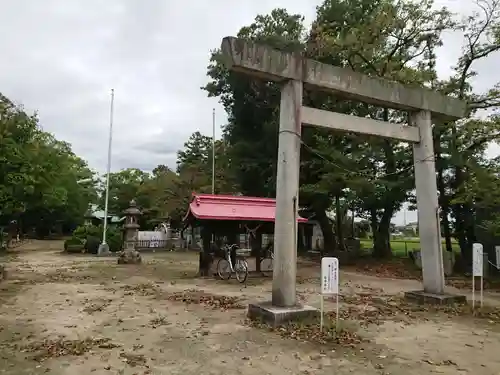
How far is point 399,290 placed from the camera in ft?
39.3

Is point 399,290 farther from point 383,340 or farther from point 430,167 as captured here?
point 383,340

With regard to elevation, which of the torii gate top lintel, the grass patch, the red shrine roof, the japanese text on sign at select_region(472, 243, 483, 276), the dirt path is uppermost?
the torii gate top lintel

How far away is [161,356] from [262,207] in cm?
1054

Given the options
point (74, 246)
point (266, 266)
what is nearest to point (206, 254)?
point (266, 266)

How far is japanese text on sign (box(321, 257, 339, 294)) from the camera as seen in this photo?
21.9ft

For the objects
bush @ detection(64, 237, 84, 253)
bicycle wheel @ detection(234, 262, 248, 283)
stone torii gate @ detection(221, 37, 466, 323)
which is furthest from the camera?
bush @ detection(64, 237, 84, 253)

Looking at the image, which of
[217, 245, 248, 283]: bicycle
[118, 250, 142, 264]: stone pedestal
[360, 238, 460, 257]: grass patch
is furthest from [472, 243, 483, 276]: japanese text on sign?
[118, 250, 142, 264]: stone pedestal

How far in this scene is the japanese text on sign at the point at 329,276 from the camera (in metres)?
6.68

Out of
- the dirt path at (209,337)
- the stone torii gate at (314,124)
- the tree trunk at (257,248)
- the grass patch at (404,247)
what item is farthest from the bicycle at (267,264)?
the grass patch at (404,247)

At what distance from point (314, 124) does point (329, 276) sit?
318cm

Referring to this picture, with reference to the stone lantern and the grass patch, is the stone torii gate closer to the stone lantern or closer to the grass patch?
the grass patch

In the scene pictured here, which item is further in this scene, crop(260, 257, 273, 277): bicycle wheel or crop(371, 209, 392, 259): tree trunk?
crop(371, 209, 392, 259): tree trunk

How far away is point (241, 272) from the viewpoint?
1370 cm

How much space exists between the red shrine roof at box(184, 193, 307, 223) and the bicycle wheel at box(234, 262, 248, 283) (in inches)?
69.1
